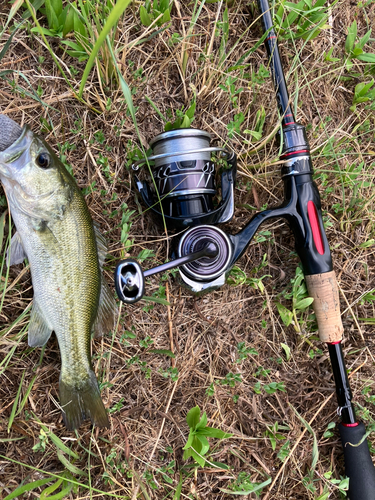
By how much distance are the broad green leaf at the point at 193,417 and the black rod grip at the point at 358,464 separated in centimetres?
91

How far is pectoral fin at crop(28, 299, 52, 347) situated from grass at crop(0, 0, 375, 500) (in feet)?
0.23

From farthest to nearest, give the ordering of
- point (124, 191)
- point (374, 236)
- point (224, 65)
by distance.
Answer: point (374, 236) < point (224, 65) < point (124, 191)

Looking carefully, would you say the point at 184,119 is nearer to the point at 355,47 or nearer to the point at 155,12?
the point at 155,12

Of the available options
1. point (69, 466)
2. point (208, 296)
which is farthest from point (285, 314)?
point (69, 466)

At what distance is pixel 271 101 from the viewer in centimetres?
245

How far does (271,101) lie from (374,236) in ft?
3.78

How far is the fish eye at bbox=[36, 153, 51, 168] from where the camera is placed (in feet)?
5.83

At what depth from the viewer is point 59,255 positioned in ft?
6.04

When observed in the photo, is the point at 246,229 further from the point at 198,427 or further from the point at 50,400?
the point at 50,400

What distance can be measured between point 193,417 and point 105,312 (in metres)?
0.76

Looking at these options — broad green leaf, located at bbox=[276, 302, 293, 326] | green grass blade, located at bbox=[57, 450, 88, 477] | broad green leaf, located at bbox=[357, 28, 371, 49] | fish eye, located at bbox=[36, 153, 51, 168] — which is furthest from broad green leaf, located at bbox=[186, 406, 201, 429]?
broad green leaf, located at bbox=[357, 28, 371, 49]

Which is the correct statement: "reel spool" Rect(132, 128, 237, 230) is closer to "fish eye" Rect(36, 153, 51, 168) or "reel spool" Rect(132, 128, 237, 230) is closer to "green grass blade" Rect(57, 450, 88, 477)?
"fish eye" Rect(36, 153, 51, 168)

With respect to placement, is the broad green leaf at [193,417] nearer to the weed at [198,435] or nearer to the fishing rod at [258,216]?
the weed at [198,435]

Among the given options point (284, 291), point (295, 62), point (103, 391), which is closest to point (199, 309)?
point (284, 291)
